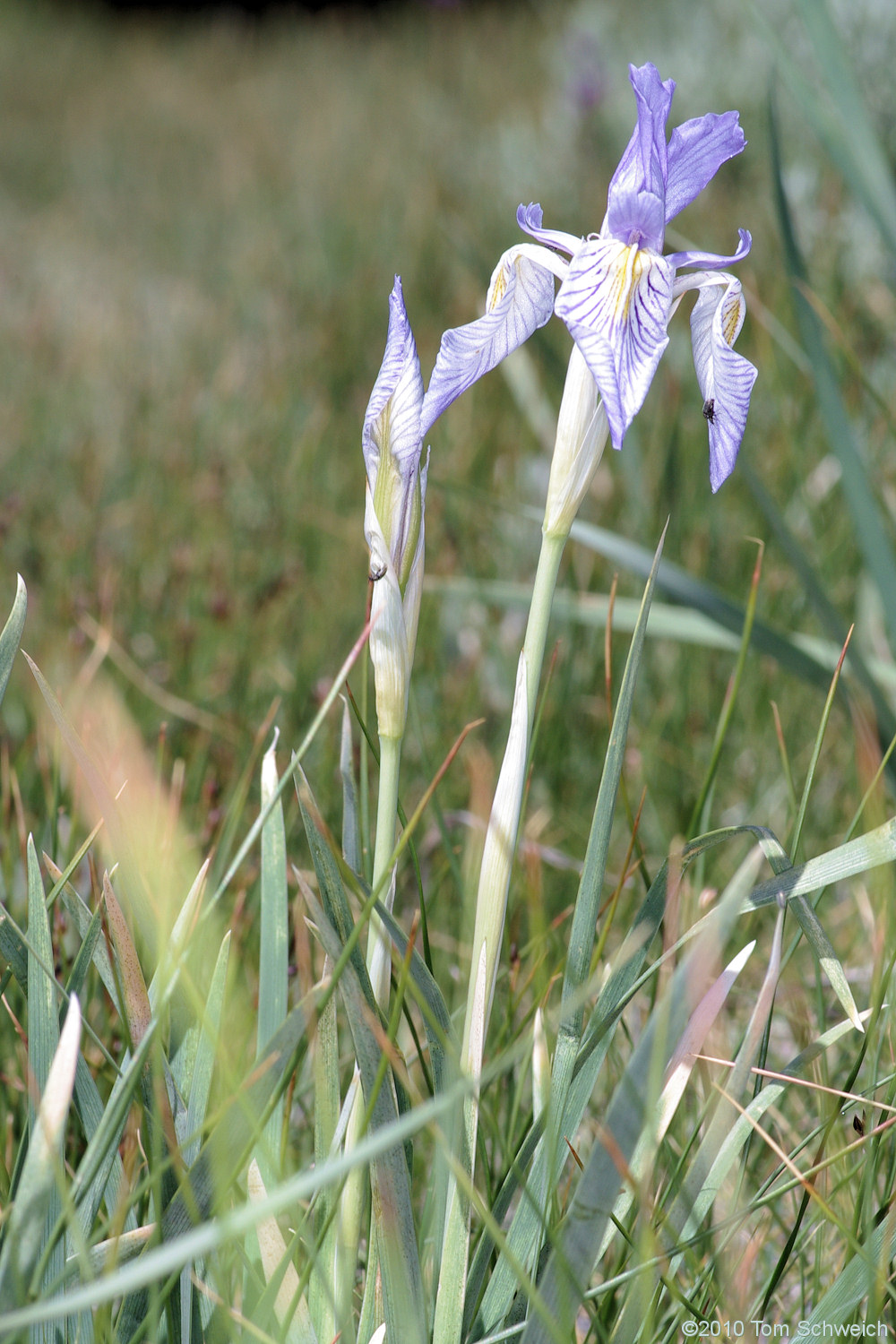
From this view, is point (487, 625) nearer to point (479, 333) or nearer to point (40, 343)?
point (479, 333)

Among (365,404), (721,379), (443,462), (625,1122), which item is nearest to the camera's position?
(625,1122)

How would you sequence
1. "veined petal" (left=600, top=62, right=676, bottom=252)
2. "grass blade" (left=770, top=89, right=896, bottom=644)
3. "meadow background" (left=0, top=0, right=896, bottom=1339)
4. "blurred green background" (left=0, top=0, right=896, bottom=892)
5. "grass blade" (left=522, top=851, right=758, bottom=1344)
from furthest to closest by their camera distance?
"blurred green background" (left=0, top=0, right=896, bottom=892) → "meadow background" (left=0, top=0, right=896, bottom=1339) → "grass blade" (left=770, top=89, right=896, bottom=644) → "veined petal" (left=600, top=62, right=676, bottom=252) → "grass blade" (left=522, top=851, right=758, bottom=1344)

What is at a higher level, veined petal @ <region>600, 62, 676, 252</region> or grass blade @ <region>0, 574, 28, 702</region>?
veined petal @ <region>600, 62, 676, 252</region>

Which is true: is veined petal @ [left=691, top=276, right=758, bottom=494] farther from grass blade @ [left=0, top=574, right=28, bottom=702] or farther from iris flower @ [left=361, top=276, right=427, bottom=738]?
grass blade @ [left=0, top=574, right=28, bottom=702]

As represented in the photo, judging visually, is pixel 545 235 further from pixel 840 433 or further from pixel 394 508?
pixel 840 433

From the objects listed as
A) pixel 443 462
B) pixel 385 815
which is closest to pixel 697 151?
pixel 385 815

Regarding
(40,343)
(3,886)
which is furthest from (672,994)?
(40,343)

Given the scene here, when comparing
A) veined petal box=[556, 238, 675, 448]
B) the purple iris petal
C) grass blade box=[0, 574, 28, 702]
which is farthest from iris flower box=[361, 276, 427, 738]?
grass blade box=[0, 574, 28, 702]
